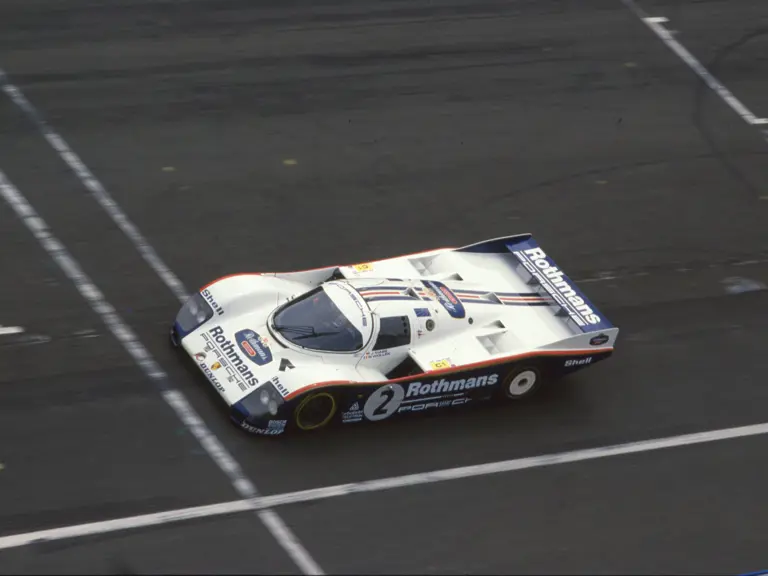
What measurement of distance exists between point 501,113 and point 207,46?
5.03 meters

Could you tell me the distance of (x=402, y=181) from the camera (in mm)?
17641

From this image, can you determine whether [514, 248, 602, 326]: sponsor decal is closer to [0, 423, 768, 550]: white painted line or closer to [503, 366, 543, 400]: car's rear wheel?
[503, 366, 543, 400]: car's rear wheel

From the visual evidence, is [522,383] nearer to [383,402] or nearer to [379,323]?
[383,402]

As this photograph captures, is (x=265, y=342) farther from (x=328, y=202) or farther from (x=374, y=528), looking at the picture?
(x=328, y=202)

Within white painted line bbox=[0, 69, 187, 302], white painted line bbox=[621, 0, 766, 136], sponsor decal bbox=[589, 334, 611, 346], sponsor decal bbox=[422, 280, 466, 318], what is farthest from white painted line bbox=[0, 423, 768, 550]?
white painted line bbox=[621, 0, 766, 136]

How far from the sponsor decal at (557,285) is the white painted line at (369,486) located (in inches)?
59.9

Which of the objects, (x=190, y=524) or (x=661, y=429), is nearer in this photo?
(x=190, y=524)

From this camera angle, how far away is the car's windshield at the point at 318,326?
1291 centimetres

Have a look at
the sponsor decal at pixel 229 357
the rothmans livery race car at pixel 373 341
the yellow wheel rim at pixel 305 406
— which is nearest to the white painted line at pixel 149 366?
the rothmans livery race car at pixel 373 341

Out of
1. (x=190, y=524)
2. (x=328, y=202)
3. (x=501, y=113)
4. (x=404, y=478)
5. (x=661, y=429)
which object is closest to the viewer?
(x=190, y=524)

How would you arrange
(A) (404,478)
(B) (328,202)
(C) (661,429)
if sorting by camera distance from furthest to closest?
(B) (328,202) → (C) (661,429) → (A) (404,478)

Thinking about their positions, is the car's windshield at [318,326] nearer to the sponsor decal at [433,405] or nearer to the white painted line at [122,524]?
the sponsor decal at [433,405]

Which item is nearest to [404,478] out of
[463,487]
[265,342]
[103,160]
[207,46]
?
[463,487]

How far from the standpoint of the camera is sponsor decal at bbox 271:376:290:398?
40.5 feet
